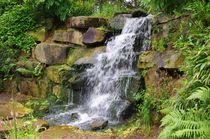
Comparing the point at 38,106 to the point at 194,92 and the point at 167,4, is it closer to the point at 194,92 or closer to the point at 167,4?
the point at 167,4

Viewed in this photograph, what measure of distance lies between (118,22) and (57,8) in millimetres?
2378

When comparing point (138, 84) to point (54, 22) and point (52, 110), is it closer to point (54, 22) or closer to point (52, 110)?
point (52, 110)

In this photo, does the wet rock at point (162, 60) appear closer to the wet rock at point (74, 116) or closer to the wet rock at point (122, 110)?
the wet rock at point (122, 110)

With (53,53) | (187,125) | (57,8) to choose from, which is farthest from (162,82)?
(57,8)

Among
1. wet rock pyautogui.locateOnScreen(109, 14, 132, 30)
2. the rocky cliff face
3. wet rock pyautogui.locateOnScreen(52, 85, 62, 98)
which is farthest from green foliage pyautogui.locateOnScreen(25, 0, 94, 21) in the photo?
wet rock pyautogui.locateOnScreen(52, 85, 62, 98)

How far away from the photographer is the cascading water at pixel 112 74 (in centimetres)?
944

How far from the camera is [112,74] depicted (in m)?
10.4

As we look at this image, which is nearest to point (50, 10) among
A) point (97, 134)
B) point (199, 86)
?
point (97, 134)

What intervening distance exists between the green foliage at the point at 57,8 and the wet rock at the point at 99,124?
491 centimetres

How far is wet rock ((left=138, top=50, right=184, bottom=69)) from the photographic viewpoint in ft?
26.2

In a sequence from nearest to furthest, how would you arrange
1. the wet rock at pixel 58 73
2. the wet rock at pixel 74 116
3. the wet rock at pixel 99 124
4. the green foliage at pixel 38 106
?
the wet rock at pixel 99 124 → the wet rock at pixel 74 116 → the green foliage at pixel 38 106 → the wet rock at pixel 58 73

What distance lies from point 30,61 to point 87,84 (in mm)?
2632

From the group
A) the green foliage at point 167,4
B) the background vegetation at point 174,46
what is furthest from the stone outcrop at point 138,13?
the green foliage at point 167,4

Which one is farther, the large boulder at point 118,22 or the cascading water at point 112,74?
the large boulder at point 118,22
